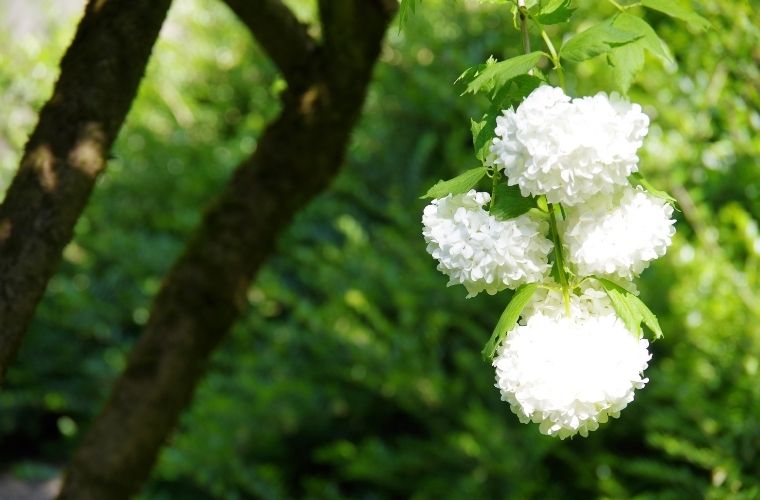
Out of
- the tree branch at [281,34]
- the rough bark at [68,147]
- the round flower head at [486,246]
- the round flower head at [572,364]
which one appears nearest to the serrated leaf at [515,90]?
the round flower head at [486,246]

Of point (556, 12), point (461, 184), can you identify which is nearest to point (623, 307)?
point (461, 184)

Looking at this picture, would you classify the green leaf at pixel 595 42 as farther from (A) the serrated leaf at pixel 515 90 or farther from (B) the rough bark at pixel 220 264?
(B) the rough bark at pixel 220 264

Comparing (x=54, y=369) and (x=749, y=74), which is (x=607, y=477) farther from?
(x=54, y=369)

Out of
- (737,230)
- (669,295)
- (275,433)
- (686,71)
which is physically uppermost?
(686,71)

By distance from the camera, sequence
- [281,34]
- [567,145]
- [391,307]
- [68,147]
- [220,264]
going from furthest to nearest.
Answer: [391,307], [220,264], [281,34], [68,147], [567,145]

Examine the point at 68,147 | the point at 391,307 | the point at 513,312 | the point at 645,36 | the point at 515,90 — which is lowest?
the point at 391,307

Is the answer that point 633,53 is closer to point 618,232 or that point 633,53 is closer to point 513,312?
point 618,232

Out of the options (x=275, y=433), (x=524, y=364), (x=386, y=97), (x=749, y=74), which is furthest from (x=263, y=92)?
(x=524, y=364)
